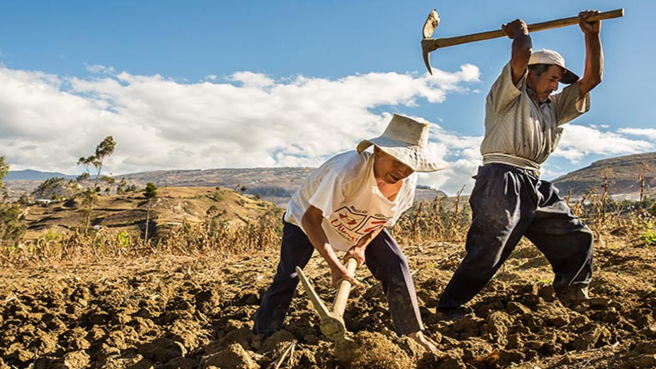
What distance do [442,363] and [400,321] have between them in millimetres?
521

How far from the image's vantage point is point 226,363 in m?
2.76

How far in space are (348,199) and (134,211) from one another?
75.2 m

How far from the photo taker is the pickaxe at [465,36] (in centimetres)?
372

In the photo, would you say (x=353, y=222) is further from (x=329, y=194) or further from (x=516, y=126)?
(x=516, y=126)

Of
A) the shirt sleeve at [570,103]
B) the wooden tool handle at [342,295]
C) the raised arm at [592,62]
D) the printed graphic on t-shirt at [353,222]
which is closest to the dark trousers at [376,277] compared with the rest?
the printed graphic on t-shirt at [353,222]

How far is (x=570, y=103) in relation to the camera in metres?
3.97

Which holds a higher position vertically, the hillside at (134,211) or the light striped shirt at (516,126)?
the light striped shirt at (516,126)

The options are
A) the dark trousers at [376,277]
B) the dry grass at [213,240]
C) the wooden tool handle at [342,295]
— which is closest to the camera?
the wooden tool handle at [342,295]

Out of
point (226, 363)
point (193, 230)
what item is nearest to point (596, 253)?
point (226, 363)

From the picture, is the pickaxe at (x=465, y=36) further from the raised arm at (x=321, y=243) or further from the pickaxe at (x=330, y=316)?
the pickaxe at (x=330, y=316)

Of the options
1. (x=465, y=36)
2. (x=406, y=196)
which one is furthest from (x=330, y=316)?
(x=465, y=36)

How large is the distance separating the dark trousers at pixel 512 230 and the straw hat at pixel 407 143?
0.69 m

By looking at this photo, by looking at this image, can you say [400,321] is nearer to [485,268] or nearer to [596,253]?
[485,268]

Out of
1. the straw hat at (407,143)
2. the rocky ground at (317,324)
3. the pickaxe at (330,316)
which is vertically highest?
the straw hat at (407,143)
